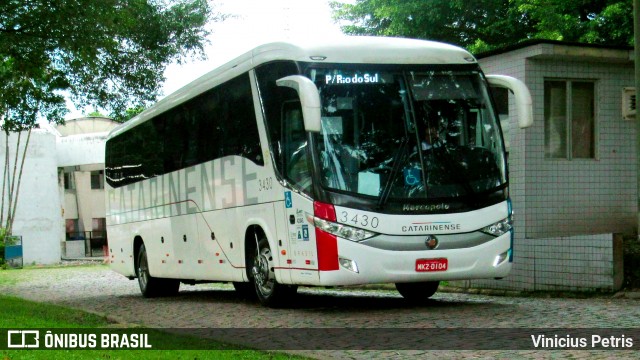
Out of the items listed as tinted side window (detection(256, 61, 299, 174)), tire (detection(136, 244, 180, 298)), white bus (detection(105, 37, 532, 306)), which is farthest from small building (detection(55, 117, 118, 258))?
tinted side window (detection(256, 61, 299, 174))

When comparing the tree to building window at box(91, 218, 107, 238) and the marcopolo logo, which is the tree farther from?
building window at box(91, 218, 107, 238)

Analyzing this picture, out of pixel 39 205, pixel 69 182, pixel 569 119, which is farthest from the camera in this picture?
pixel 69 182

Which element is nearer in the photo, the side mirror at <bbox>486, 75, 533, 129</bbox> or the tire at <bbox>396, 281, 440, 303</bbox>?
the side mirror at <bbox>486, 75, 533, 129</bbox>

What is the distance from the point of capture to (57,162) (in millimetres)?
65625

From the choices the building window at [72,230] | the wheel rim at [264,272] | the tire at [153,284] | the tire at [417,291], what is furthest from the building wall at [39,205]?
the tire at [417,291]

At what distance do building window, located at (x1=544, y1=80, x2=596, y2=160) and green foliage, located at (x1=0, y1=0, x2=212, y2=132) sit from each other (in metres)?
7.96

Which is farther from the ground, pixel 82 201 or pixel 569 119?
pixel 569 119

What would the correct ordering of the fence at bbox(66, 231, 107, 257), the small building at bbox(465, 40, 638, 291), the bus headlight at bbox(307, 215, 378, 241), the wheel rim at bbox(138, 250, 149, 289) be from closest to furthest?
the bus headlight at bbox(307, 215, 378, 241) < the small building at bbox(465, 40, 638, 291) < the wheel rim at bbox(138, 250, 149, 289) < the fence at bbox(66, 231, 107, 257)

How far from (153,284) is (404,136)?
9.24m

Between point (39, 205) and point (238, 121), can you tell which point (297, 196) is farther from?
point (39, 205)

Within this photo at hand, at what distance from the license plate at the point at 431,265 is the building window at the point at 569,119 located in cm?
639

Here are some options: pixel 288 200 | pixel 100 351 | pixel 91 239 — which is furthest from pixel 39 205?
pixel 100 351

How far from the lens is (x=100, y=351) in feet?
35.0

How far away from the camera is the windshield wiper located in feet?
44.4
